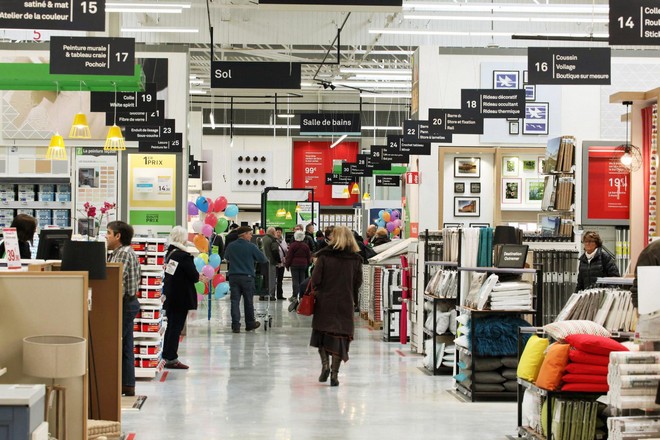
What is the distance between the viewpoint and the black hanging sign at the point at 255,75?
13461 millimetres

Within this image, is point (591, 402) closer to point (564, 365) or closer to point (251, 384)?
point (564, 365)

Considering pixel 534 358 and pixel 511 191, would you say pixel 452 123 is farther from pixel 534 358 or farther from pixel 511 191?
pixel 534 358

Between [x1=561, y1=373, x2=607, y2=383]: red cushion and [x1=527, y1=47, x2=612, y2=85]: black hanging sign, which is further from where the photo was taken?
[x1=527, y1=47, x2=612, y2=85]: black hanging sign

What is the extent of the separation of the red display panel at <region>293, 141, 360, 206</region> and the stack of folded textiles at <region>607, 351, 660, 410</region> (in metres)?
31.4

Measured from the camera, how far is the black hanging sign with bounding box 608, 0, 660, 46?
9.73 metres

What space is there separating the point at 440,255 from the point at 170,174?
6.94 metres

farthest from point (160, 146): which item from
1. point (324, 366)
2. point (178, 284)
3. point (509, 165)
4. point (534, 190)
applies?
point (534, 190)

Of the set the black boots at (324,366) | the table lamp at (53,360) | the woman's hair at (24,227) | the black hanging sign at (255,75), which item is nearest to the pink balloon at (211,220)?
the black hanging sign at (255,75)

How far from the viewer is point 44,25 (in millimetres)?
9344

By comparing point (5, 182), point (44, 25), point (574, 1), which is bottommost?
point (5, 182)

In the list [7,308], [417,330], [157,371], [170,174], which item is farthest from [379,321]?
[7,308]

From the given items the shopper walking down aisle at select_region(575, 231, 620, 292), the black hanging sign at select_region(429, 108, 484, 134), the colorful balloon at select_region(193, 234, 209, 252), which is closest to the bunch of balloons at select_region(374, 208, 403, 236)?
the black hanging sign at select_region(429, 108, 484, 134)

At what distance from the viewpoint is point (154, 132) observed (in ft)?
50.8

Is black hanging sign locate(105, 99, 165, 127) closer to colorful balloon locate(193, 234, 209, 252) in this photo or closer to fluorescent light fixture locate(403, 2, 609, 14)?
colorful balloon locate(193, 234, 209, 252)
